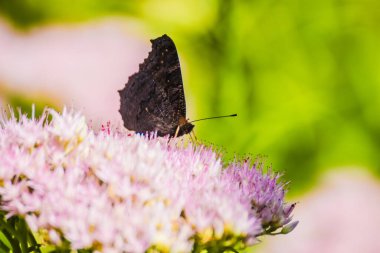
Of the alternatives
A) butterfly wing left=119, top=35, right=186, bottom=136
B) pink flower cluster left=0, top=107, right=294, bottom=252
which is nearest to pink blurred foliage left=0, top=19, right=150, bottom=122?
butterfly wing left=119, top=35, right=186, bottom=136

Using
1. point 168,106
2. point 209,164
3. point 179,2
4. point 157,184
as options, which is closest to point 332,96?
point 179,2

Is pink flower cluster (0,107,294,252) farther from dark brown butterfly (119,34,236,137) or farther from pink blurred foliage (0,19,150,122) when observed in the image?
pink blurred foliage (0,19,150,122)

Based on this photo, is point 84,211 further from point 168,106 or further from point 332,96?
point 332,96

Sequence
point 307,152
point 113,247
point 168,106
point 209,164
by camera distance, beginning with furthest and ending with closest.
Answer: point 307,152
point 168,106
point 209,164
point 113,247

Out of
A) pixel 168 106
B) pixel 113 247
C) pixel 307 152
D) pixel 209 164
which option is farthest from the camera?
pixel 307 152

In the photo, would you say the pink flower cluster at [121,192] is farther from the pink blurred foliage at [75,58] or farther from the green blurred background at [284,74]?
the pink blurred foliage at [75,58]

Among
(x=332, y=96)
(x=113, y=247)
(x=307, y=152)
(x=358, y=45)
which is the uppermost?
(x=358, y=45)

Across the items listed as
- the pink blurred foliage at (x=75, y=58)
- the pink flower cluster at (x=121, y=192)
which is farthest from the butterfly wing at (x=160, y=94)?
the pink blurred foliage at (x=75, y=58)
